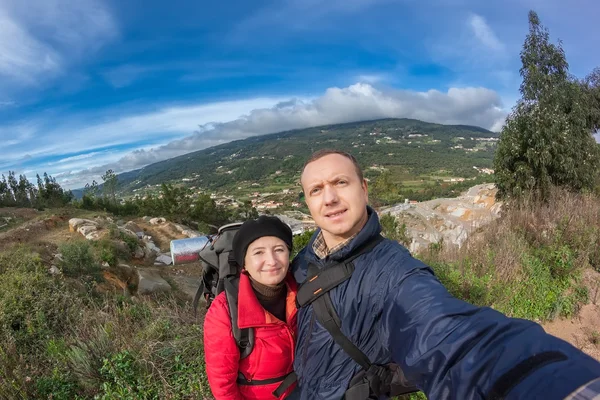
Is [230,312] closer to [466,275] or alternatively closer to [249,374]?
[249,374]

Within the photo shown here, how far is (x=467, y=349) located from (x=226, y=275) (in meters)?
1.14

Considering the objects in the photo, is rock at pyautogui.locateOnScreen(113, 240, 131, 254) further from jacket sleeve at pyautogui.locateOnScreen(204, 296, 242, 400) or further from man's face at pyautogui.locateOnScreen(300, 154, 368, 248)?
man's face at pyautogui.locateOnScreen(300, 154, 368, 248)

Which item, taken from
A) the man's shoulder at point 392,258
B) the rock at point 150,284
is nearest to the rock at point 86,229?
the rock at point 150,284

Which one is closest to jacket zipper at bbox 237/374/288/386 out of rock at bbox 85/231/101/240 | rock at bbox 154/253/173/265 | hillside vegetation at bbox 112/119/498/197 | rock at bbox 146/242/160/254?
rock at bbox 154/253/173/265

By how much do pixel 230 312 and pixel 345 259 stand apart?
2.00 feet

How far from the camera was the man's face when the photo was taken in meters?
1.23

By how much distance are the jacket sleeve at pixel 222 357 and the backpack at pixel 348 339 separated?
15.8 inches

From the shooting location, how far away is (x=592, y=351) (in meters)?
3.34

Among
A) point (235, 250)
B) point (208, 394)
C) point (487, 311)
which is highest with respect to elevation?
point (235, 250)

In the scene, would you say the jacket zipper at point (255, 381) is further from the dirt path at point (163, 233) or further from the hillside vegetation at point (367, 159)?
the hillside vegetation at point (367, 159)

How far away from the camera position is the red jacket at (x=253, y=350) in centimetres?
135

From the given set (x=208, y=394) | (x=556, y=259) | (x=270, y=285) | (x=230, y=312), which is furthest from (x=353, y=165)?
(x=556, y=259)

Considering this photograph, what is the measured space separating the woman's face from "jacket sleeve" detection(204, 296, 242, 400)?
22 centimetres

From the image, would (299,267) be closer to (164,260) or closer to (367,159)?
(164,260)
